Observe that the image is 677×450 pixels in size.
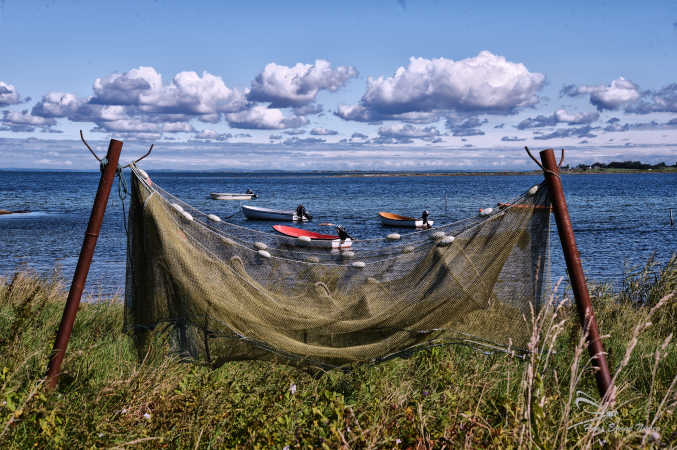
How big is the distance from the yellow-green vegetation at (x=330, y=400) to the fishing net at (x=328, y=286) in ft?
0.69

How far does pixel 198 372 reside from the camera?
438 centimetres

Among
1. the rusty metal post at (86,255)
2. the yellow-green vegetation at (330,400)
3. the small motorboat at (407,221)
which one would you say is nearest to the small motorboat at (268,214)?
the small motorboat at (407,221)

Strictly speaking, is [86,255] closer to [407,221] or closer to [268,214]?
[407,221]

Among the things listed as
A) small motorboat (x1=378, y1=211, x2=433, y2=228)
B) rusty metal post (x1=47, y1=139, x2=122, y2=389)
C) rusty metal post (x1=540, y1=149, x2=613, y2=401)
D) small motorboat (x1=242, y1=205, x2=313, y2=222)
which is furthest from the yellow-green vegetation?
small motorboat (x1=242, y1=205, x2=313, y2=222)

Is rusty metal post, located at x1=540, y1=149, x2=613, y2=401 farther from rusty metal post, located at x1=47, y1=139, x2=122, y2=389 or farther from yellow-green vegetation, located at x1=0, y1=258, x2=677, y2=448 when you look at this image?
rusty metal post, located at x1=47, y1=139, x2=122, y2=389

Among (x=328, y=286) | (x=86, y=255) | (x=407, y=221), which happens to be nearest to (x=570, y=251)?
(x=328, y=286)

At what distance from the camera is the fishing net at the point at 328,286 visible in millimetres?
4164

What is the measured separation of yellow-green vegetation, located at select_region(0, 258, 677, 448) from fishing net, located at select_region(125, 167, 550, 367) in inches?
8.3

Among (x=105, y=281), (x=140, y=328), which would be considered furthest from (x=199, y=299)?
(x=105, y=281)

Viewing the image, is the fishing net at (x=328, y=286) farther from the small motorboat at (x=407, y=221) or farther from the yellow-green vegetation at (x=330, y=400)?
the small motorboat at (x=407, y=221)

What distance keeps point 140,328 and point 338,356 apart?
1.72m

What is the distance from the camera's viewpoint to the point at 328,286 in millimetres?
4594

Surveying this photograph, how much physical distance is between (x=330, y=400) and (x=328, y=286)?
133 cm

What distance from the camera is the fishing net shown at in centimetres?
416
